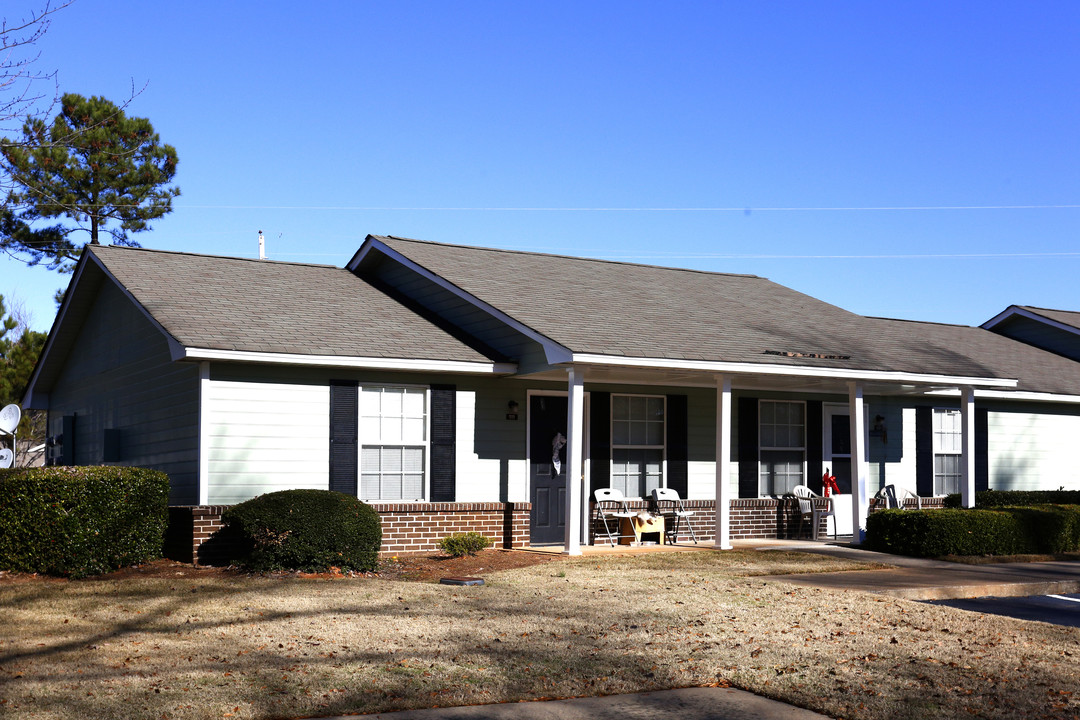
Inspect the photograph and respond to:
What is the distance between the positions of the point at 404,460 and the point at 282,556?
10.4ft

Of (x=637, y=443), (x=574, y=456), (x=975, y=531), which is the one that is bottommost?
(x=975, y=531)

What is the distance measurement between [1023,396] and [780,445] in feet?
17.3

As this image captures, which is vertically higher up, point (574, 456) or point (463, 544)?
point (574, 456)

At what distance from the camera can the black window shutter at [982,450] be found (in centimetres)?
2122

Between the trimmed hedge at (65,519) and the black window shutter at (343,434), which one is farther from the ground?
the black window shutter at (343,434)

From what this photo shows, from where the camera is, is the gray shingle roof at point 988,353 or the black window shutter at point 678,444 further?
the gray shingle roof at point 988,353

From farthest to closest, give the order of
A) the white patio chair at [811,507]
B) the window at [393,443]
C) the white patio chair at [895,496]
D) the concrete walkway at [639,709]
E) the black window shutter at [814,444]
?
1. the white patio chair at [895,496]
2. the black window shutter at [814,444]
3. the white patio chair at [811,507]
4. the window at [393,443]
5. the concrete walkway at [639,709]

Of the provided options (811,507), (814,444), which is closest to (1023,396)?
(814,444)

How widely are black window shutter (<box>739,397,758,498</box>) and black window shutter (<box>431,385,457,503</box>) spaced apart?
5.26 m

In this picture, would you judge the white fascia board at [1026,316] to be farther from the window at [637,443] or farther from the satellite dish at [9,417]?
the satellite dish at [9,417]

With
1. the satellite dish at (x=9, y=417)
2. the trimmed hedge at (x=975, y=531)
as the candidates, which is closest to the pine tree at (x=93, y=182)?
the satellite dish at (x=9, y=417)

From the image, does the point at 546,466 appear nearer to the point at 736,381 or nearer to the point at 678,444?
the point at 678,444

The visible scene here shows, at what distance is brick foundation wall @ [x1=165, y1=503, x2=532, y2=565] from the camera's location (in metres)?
14.2

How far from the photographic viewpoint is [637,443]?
18.0 m
